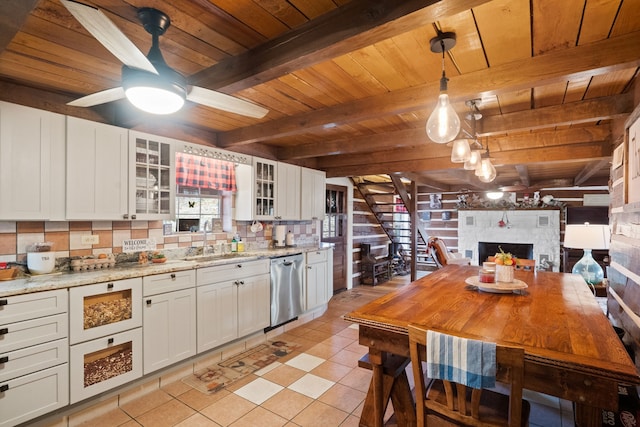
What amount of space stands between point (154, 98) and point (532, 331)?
7.17ft

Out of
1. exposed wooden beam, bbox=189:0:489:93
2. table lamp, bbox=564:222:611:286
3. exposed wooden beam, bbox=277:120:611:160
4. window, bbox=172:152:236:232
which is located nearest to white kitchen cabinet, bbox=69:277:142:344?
window, bbox=172:152:236:232

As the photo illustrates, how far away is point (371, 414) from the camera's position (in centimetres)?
201

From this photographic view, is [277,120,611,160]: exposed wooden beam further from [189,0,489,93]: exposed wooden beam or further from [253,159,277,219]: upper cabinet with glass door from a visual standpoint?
[189,0,489,93]: exposed wooden beam

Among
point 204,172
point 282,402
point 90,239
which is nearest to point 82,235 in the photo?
point 90,239

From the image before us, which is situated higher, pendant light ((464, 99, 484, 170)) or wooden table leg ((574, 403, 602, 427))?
pendant light ((464, 99, 484, 170))

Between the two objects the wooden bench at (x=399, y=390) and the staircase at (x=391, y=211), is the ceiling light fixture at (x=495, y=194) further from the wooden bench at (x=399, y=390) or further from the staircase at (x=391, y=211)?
the wooden bench at (x=399, y=390)

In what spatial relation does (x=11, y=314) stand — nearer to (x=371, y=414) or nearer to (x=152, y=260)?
(x=152, y=260)

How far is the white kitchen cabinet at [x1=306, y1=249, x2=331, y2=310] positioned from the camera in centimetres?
442

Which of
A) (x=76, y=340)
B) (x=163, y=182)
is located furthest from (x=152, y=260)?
(x=76, y=340)

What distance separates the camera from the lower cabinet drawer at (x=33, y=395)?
6.31ft

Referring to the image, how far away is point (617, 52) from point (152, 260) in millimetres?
3656

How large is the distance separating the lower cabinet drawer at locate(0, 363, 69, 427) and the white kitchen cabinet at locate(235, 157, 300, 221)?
7.46 ft

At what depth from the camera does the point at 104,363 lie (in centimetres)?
236

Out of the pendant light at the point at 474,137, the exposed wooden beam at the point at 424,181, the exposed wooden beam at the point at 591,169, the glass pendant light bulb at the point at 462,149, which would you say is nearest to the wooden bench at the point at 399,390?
the glass pendant light bulb at the point at 462,149
